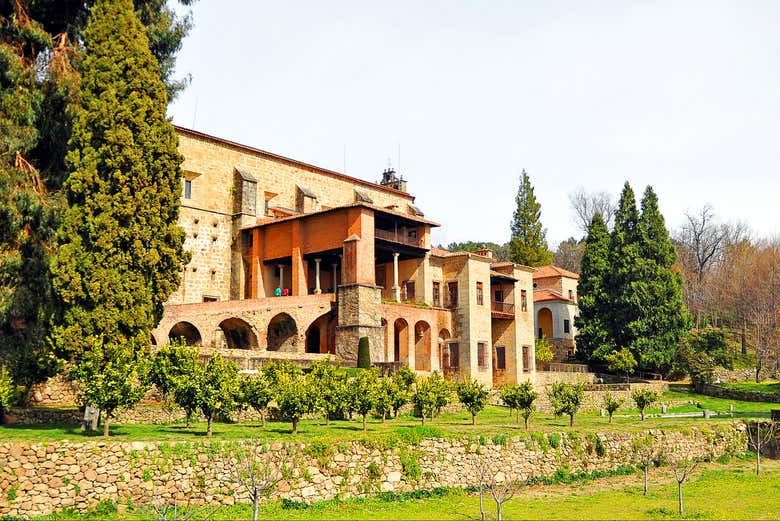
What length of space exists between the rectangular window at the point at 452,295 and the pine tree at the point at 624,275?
43.0 feet

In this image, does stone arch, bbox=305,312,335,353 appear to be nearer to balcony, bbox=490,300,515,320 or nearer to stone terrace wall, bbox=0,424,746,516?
balcony, bbox=490,300,515,320

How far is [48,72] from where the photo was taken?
21.3 m

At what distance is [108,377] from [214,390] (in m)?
2.66

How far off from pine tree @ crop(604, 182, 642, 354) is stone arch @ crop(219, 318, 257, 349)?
2581 centimetres

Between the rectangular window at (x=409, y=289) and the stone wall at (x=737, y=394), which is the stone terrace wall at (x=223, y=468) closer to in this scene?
the rectangular window at (x=409, y=289)

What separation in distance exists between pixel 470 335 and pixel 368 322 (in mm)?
8372

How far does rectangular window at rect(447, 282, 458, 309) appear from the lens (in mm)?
43237

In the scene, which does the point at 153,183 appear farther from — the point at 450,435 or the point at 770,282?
the point at 770,282

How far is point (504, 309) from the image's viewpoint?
46531 millimetres

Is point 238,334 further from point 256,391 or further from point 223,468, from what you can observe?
point 223,468

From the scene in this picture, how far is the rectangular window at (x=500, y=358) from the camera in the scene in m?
46.0

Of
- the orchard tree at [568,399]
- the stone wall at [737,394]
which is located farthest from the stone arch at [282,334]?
the stone wall at [737,394]

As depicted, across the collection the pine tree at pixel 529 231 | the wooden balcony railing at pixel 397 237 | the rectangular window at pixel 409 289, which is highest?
the pine tree at pixel 529 231

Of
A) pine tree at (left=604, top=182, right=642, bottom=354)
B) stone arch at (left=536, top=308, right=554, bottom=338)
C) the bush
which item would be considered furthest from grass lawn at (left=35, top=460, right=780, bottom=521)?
stone arch at (left=536, top=308, right=554, bottom=338)
